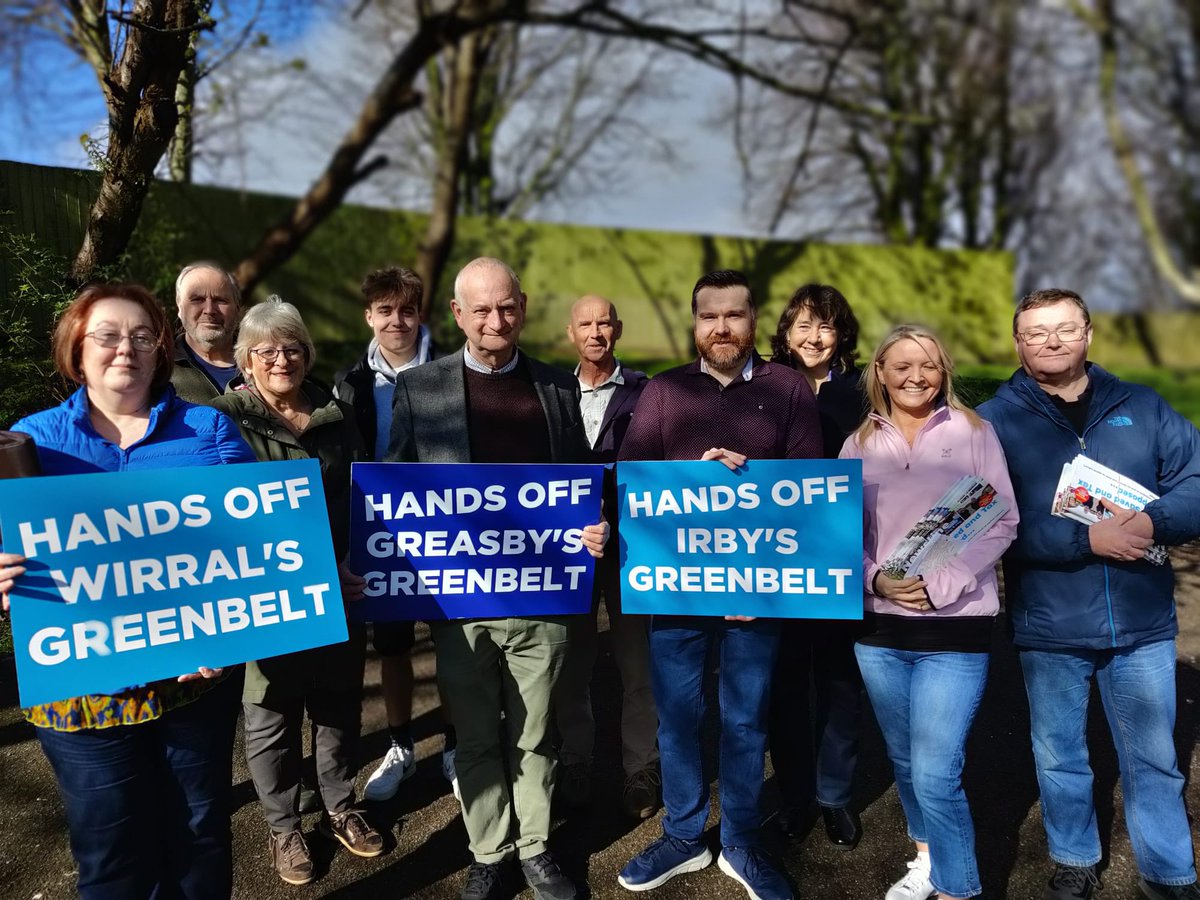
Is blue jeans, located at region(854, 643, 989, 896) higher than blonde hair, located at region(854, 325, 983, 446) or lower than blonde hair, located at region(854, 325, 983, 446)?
lower

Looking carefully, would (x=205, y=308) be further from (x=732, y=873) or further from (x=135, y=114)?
(x=732, y=873)

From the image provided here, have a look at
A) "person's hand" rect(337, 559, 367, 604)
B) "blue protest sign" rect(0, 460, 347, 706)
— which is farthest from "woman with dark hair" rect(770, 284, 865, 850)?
"blue protest sign" rect(0, 460, 347, 706)

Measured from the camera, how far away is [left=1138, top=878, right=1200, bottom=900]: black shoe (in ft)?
10.1

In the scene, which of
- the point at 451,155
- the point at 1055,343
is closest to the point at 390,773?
the point at 1055,343

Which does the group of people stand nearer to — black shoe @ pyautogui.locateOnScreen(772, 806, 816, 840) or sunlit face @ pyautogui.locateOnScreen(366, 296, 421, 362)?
black shoe @ pyautogui.locateOnScreen(772, 806, 816, 840)

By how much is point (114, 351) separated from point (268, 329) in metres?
0.83

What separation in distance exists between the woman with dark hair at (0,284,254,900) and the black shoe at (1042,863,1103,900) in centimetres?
288

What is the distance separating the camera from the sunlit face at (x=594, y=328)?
416 cm

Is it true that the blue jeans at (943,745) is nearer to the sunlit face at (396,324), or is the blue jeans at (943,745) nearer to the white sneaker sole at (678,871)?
the white sneaker sole at (678,871)

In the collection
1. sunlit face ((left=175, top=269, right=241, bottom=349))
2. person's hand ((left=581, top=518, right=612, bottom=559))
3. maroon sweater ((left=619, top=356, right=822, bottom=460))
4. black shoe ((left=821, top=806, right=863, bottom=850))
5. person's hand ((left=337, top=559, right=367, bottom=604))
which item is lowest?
black shoe ((left=821, top=806, right=863, bottom=850))

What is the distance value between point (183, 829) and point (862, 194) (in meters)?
25.0

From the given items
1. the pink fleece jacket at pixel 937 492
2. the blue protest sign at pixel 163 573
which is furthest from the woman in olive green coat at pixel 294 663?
the pink fleece jacket at pixel 937 492

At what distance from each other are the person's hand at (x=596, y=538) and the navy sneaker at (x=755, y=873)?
1.23 m

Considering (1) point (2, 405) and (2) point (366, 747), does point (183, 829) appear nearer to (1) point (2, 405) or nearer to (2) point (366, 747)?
(2) point (366, 747)
